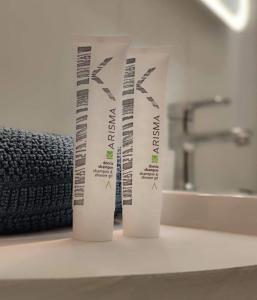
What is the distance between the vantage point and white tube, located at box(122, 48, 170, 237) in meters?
0.43

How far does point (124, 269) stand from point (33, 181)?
152 mm

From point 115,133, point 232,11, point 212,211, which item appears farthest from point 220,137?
point 115,133

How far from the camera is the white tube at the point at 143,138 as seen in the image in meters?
0.43

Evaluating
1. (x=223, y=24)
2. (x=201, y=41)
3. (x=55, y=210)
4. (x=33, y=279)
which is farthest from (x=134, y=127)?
(x=223, y=24)

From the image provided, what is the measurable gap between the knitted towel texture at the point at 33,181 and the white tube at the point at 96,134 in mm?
28

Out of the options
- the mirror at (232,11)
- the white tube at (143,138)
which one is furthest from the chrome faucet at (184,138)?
the white tube at (143,138)

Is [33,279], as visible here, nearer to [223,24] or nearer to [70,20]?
[70,20]

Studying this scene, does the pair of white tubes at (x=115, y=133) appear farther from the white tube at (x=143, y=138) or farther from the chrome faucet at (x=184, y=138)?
the chrome faucet at (x=184, y=138)

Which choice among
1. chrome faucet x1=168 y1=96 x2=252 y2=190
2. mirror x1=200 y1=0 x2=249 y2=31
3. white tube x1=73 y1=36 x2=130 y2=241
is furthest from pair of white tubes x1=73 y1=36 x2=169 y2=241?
mirror x1=200 y1=0 x2=249 y2=31

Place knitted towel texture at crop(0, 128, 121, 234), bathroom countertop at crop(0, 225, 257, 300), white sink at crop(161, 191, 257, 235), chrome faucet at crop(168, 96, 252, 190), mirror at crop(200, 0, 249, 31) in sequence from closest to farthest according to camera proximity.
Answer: bathroom countertop at crop(0, 225, 257, 300)
knitted towel texture at crop(0, 128, 121, 234)
white sink at crop(161, 191, 257, 235)
chrome faucet at crop(168, 96, 252, 190)
mirror at crop(200, 0, 249, 31)

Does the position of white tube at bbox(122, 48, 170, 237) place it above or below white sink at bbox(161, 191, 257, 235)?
above

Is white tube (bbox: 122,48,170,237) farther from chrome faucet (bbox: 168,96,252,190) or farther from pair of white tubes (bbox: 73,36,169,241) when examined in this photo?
chrome faucet (bbox: 168,96,252,190)

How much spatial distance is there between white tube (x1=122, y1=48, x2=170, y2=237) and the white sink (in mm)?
96

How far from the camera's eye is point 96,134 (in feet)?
1.29
